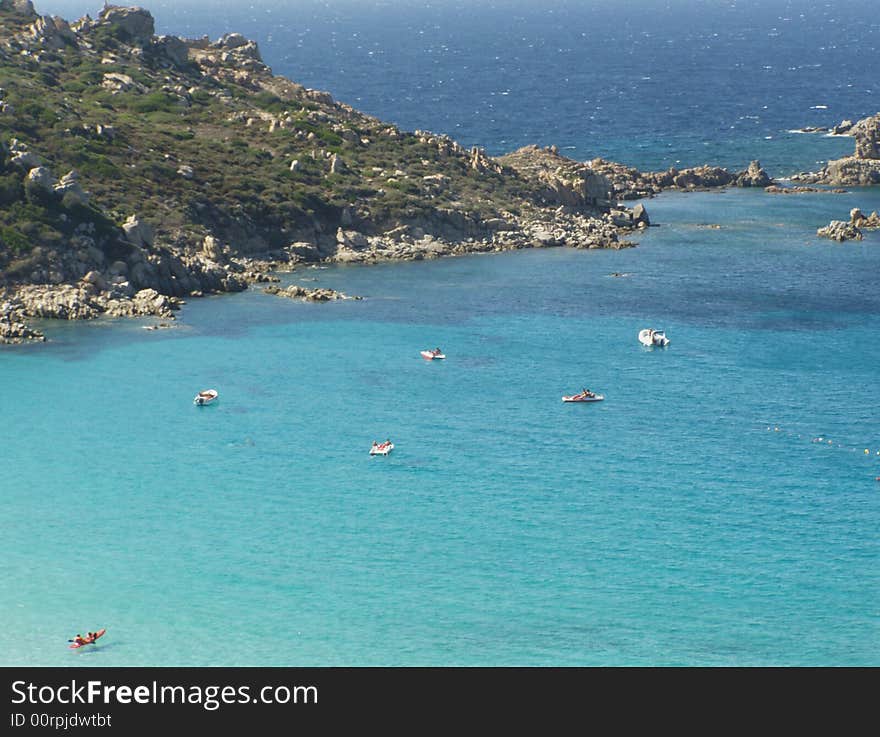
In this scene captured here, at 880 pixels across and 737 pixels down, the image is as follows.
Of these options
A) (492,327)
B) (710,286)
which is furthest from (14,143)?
(710,286)

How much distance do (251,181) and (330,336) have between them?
1402 inches

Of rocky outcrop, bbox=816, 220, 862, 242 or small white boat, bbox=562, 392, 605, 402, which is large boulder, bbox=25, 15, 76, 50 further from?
small white boat, bbox=562, 392, 605, 402

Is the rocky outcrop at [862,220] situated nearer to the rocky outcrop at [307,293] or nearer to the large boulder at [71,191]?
the rocky outcrop at [307,293]

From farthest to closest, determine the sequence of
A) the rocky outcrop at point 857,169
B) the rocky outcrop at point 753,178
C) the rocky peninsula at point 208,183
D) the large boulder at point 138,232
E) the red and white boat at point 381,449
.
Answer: the rocky outcrop at point 857,169 < the rocky outcrop at point 753,178 < the large boulder at point 138,232 < the rocky peninsula at point 208,183 < the red and white boat at point 381,449

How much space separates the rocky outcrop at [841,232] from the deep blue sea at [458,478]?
1611 centimetres

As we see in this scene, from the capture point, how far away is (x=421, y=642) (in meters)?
60.9

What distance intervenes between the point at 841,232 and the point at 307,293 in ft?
194

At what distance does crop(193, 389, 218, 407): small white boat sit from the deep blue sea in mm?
811

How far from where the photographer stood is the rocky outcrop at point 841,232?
477ft

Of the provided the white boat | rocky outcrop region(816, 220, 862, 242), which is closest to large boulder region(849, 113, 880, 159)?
rocky outcrop region(816, 220, 862, 242)

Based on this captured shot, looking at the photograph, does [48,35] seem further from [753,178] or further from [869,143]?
→ [869,143]

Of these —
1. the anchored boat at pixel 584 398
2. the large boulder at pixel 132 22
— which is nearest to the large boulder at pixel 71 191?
the anchored boat at pixel 584 398

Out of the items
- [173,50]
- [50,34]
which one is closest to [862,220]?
[173,50]

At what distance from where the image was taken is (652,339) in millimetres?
107062
